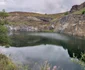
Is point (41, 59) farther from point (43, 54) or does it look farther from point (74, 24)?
point (74, 24)

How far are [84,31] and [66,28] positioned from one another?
25132mm

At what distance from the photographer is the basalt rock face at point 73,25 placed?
4395 inches

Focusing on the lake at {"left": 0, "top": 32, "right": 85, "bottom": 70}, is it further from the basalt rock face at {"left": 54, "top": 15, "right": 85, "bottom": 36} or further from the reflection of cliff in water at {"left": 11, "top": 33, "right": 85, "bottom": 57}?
the basalt rock face at {"left": 54, "top": 15, "right": 85, "bottom": 36}

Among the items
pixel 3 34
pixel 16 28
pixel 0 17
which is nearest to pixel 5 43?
pixel 3 34

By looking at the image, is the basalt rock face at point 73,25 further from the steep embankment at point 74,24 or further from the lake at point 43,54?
the lake at point 43,54

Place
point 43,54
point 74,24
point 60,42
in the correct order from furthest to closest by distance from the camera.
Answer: point 74,24, point 60,42, point 43,54

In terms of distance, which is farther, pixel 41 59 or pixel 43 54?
pixel 43 54

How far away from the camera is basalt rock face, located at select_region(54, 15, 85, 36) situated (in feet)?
366

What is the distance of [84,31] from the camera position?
110 metres

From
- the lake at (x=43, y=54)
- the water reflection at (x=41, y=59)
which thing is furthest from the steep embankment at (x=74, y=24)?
the water reflection at (x=41, y=59)

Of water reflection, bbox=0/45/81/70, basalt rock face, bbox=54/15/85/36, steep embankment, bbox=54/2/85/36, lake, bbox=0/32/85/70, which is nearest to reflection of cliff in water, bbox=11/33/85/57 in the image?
lake, bbox=0/32/85/70

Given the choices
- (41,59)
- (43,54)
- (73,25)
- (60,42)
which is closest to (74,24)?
(73,25)

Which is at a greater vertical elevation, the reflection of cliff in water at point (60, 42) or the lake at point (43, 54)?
the lake at point (43, 54)

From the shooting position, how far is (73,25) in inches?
4788
